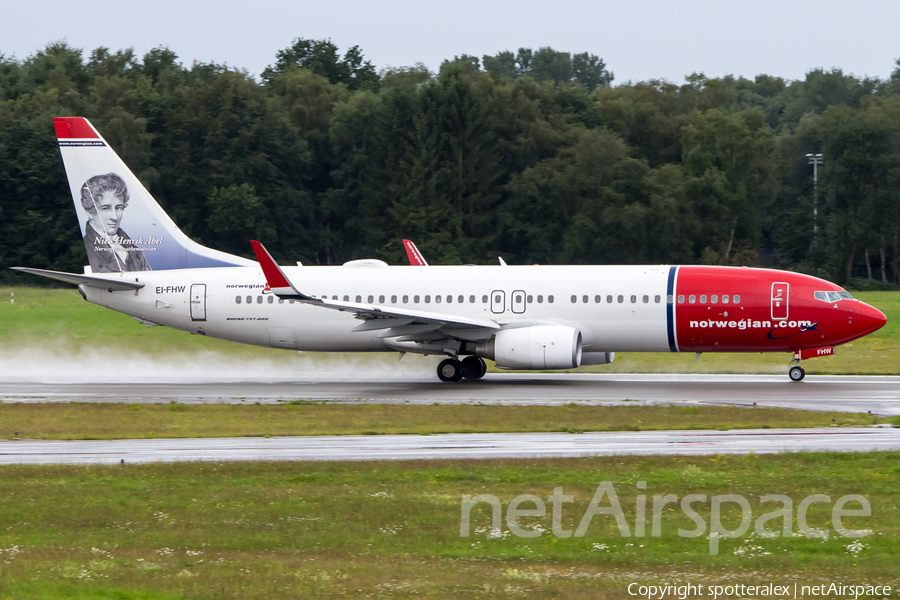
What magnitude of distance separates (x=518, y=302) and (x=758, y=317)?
6848 mm

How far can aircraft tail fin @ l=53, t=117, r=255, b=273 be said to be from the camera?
112 ft

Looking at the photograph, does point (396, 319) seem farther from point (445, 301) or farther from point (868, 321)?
point (868, 321)

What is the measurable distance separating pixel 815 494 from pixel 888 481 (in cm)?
159

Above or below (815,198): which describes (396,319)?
below

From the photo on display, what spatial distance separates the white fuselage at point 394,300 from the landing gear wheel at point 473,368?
1600 millimetres

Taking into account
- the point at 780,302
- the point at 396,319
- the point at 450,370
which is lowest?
the point at 450,370

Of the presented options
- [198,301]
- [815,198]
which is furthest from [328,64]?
[198,301]

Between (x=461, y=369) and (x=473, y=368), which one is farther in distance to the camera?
(x=473, y=368)

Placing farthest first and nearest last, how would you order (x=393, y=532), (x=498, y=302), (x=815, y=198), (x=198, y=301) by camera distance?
(x=815, y=198) < (x=198, y=301) < (x=498, y=302) < (x=393, y=532)

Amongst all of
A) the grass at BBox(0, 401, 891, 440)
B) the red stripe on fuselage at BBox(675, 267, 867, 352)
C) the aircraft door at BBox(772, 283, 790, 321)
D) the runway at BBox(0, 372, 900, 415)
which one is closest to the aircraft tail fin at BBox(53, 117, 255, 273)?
the runway at BBox(0, 372, 900, 415)

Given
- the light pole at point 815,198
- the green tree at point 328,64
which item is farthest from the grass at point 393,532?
the green tree at point 328,64

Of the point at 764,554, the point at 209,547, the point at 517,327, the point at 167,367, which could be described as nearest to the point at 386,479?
the point at 209,547

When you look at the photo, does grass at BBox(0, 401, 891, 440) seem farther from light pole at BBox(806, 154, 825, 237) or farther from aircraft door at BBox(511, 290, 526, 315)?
light pole at BBox(806, 154, 825, 237)

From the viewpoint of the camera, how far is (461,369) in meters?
32.1
